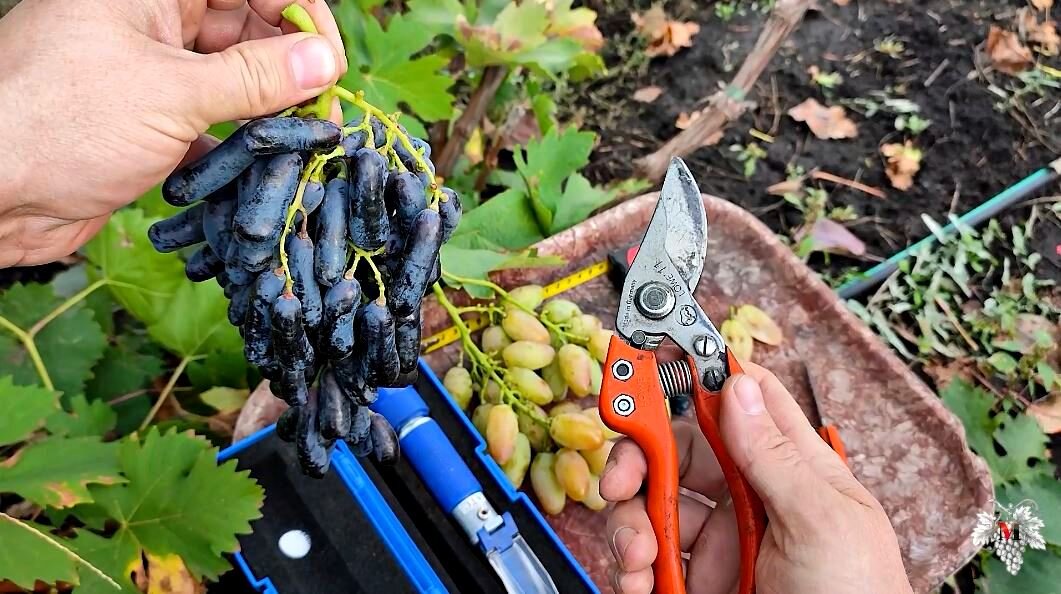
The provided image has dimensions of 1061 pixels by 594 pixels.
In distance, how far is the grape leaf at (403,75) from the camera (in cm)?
175

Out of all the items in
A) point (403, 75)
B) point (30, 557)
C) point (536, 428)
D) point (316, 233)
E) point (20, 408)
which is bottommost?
point (536, 428)

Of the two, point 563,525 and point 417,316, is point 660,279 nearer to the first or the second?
point 417,316

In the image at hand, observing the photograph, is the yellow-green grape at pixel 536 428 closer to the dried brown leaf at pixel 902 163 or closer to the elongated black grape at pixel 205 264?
the elongated black grape at pixel 205 264

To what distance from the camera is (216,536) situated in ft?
4.42

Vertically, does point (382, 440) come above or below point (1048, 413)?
above

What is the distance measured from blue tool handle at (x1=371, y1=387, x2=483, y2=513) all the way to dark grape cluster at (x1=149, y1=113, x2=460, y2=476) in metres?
0.42

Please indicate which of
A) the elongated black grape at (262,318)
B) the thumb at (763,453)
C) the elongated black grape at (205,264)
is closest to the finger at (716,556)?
the thumb at (763,453)

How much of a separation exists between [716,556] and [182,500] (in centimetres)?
93

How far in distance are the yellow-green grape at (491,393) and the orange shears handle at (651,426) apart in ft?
1.48

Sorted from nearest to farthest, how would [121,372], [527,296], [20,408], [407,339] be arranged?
[407,339]
[20,408]
[527,296]
[121,372]

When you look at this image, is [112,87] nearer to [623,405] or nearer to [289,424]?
[289,424]

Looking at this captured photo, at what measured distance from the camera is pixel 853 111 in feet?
9.52

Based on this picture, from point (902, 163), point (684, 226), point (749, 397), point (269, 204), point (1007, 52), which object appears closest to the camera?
point (269, 204)

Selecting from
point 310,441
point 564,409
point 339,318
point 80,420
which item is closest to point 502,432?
point 564,409
